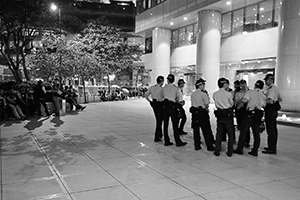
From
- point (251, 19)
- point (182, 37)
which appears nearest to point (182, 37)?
point (182, 37)

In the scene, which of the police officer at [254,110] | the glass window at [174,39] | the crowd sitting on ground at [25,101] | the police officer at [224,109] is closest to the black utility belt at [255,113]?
the police officer at [254,110]

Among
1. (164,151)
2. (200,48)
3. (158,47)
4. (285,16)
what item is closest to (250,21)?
(200,48)

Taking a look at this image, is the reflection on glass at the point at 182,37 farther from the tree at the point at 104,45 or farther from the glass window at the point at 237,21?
the glass window at the point at 237,21

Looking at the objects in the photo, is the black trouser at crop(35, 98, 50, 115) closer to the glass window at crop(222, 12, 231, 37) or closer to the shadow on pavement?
the shadow on pavement

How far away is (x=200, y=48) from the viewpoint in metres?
20.8

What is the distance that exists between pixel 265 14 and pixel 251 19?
1141 mm

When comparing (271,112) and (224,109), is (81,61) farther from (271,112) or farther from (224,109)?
(271,112)

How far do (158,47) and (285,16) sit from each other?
1518cm

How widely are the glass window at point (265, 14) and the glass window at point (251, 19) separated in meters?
0.38

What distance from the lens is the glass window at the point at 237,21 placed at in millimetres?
19959

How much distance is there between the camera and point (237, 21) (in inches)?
798

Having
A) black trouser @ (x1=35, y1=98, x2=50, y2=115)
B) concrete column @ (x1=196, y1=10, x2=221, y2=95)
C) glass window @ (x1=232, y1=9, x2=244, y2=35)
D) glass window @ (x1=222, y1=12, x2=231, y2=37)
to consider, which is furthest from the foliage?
black trouser @ (x1=35, y1=98, x2=50, y2=115)

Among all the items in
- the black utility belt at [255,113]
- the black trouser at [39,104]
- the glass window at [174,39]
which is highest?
the glass window at [174,39]

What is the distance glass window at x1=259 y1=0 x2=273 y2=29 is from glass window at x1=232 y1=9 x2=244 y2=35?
63.2 inches
